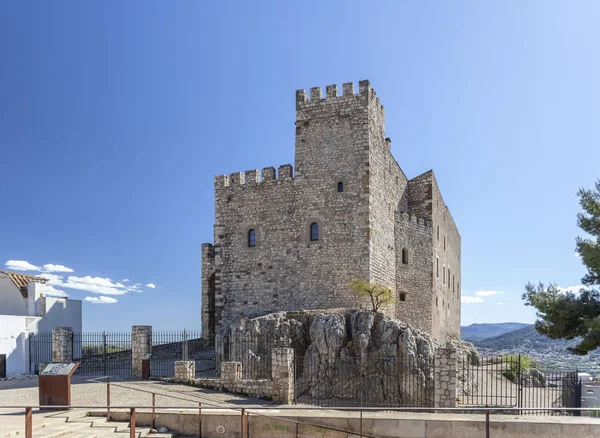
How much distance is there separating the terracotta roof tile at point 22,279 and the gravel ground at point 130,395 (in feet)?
29.3

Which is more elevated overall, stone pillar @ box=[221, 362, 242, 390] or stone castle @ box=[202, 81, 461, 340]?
stone castle @ box=[202, 81, 461, 340]

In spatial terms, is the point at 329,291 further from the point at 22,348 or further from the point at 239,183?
the point at 22,348

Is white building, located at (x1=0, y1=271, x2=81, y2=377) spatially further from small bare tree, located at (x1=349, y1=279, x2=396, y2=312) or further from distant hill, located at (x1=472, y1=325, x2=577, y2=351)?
distant hill, located at (x1=472, y1=325, x2=577, y2=351)

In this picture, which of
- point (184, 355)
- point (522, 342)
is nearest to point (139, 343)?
point (184, 355)

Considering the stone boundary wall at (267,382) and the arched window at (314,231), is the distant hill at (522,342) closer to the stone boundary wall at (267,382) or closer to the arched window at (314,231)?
the arched window at (314,231)

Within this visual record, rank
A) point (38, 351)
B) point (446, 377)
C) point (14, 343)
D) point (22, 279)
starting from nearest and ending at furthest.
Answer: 1. point (446, 377)
2. point (14, 343)
3. point (38, 351)
4. point (22, 279)

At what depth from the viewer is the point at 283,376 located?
17.4 metres

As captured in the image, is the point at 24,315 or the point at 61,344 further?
the point at 24,315

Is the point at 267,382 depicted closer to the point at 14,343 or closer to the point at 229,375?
the point at 229,375

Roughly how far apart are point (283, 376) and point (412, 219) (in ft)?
52.4

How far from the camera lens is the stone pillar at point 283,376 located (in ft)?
56.7

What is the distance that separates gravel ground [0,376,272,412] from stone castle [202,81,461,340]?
29.4 ft

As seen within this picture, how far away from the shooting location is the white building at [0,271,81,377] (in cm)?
2280

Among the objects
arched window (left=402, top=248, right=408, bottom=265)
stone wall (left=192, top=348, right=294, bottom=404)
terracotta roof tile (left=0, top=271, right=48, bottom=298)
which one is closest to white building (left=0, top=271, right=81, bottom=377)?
terracotta roof tile (left=0, top=271, right=48, bottom=298)
